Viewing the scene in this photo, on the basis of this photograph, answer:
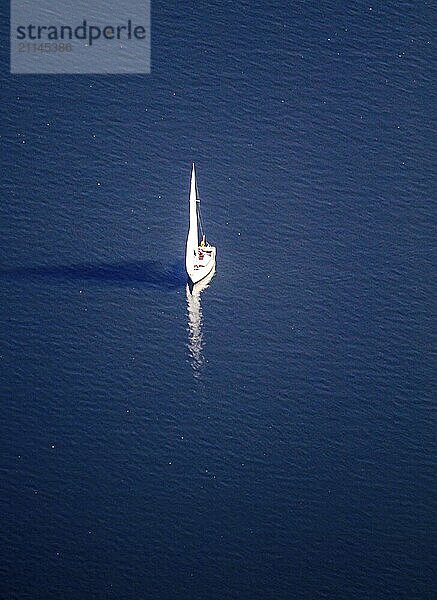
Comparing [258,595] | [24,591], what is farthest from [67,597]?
[258,595]

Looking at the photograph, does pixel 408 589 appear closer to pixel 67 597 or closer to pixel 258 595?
pixel 258 595

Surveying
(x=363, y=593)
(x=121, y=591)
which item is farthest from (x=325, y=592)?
(x=121, y=591)

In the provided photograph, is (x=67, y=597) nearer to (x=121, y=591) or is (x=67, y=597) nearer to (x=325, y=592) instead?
(x=121, y=591)

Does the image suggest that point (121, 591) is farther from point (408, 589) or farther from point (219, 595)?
point (408, 589)

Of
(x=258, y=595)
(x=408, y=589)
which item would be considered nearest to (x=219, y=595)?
(x=258, y=595)

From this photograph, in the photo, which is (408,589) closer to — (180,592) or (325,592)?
(325,592)

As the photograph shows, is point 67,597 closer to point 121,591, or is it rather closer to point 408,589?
point 121,591
